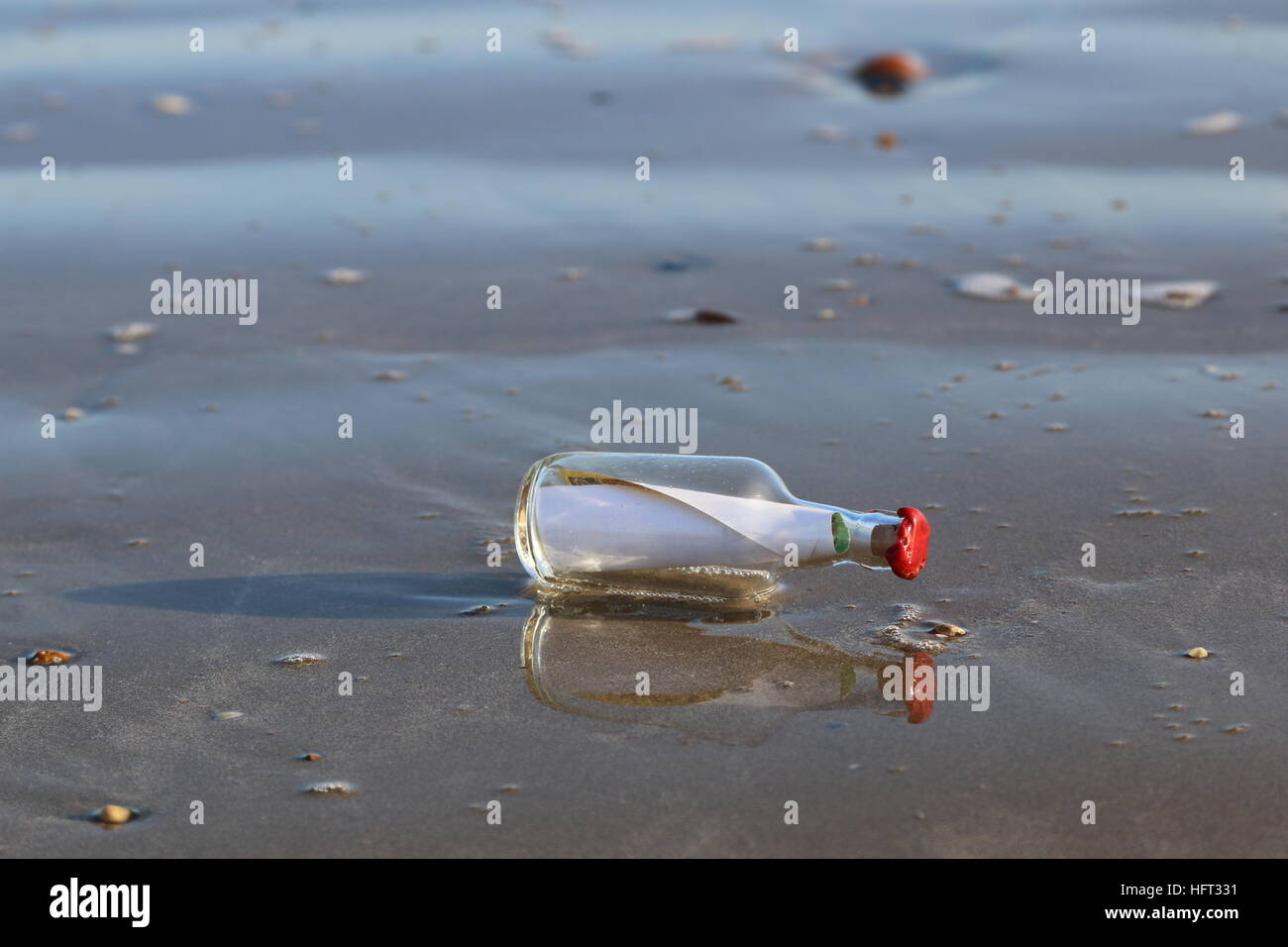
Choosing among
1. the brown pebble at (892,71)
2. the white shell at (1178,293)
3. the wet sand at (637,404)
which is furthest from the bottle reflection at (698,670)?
the brown pebble at (892,71)

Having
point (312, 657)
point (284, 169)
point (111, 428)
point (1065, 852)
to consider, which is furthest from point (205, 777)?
point (284, 169)

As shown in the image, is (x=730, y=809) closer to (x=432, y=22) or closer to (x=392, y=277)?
(x=392, y=277)

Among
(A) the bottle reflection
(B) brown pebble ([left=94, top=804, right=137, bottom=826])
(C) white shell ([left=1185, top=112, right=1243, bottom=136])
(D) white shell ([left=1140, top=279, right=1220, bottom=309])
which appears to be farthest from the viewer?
(C) white shell ([left=1185, top=112, right=1243, bottom=136])

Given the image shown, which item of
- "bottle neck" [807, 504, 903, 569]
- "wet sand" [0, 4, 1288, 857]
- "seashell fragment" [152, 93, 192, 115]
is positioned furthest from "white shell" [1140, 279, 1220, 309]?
"seashell fragment" [152, 93, 192, 115]

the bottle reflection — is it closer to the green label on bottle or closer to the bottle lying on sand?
the bottle lying on sand

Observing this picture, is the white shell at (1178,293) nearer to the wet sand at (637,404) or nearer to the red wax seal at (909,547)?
the wet sand at (637,404)

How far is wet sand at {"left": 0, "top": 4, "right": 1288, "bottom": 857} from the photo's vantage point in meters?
2.04

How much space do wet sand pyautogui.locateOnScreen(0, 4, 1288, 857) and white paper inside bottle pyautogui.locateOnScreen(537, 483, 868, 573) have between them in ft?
0.39

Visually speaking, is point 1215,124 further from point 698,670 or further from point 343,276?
point 698,670

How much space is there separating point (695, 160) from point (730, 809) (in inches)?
153

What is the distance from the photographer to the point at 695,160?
5453 mm

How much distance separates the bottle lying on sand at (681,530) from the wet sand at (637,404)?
0.28 feet

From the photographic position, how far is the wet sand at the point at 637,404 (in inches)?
80.4

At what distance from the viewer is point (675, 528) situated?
247cm
